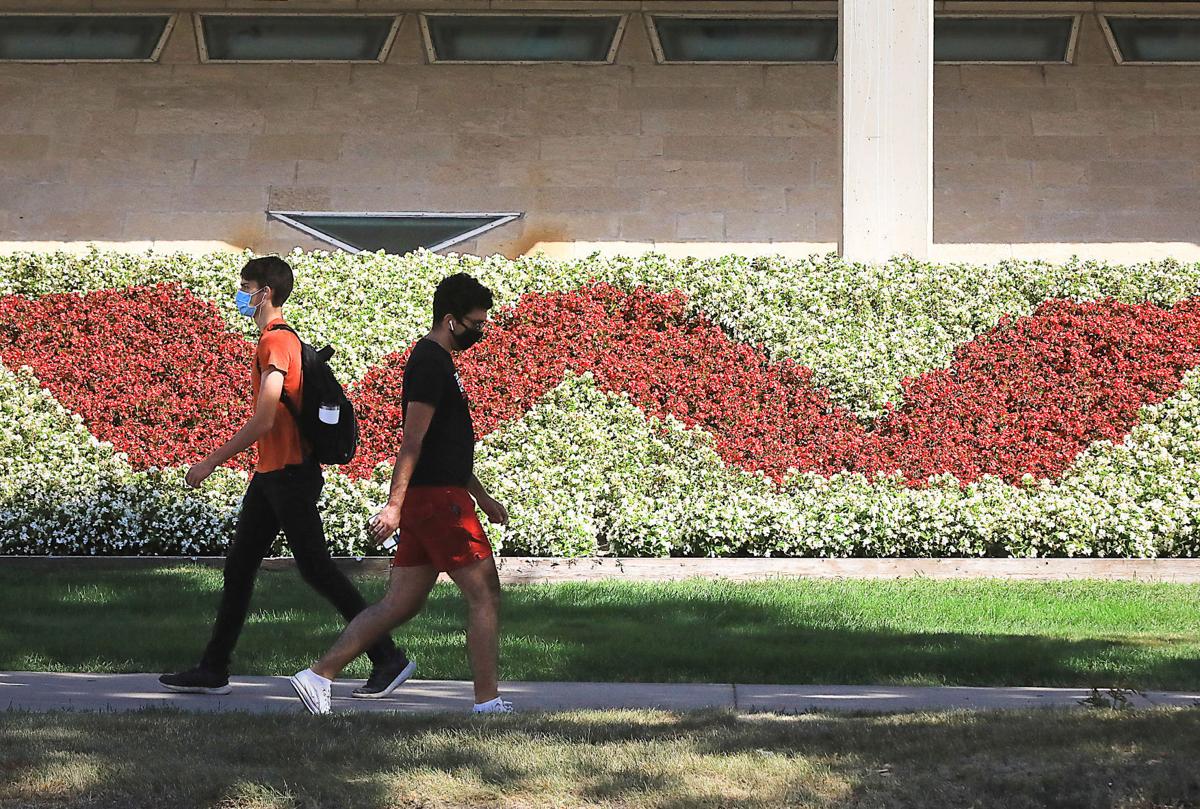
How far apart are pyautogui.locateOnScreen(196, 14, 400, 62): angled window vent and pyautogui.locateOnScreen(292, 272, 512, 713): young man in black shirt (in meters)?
11.0

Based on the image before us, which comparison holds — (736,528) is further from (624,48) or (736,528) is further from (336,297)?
(624,48)

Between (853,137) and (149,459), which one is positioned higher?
(853,137)

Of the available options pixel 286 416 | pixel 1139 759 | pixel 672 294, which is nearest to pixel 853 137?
pixel 672 294

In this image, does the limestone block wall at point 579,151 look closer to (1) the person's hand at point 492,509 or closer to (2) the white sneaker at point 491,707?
(1) the person's hand at point 492,509

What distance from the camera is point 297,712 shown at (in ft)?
18.3

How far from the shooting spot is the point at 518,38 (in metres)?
15.9

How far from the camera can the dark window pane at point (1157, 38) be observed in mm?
15828

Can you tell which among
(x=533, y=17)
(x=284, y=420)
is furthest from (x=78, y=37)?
(x=284, y=420)

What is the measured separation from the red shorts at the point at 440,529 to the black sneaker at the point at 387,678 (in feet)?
2.33

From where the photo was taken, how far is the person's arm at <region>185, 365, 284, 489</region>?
5.70m

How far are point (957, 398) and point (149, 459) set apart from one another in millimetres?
5524

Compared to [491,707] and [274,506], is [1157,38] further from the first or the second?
[491,707]

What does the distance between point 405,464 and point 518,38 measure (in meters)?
11.4

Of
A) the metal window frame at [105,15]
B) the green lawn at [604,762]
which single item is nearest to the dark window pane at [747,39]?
the metal window frame at [105,15]
